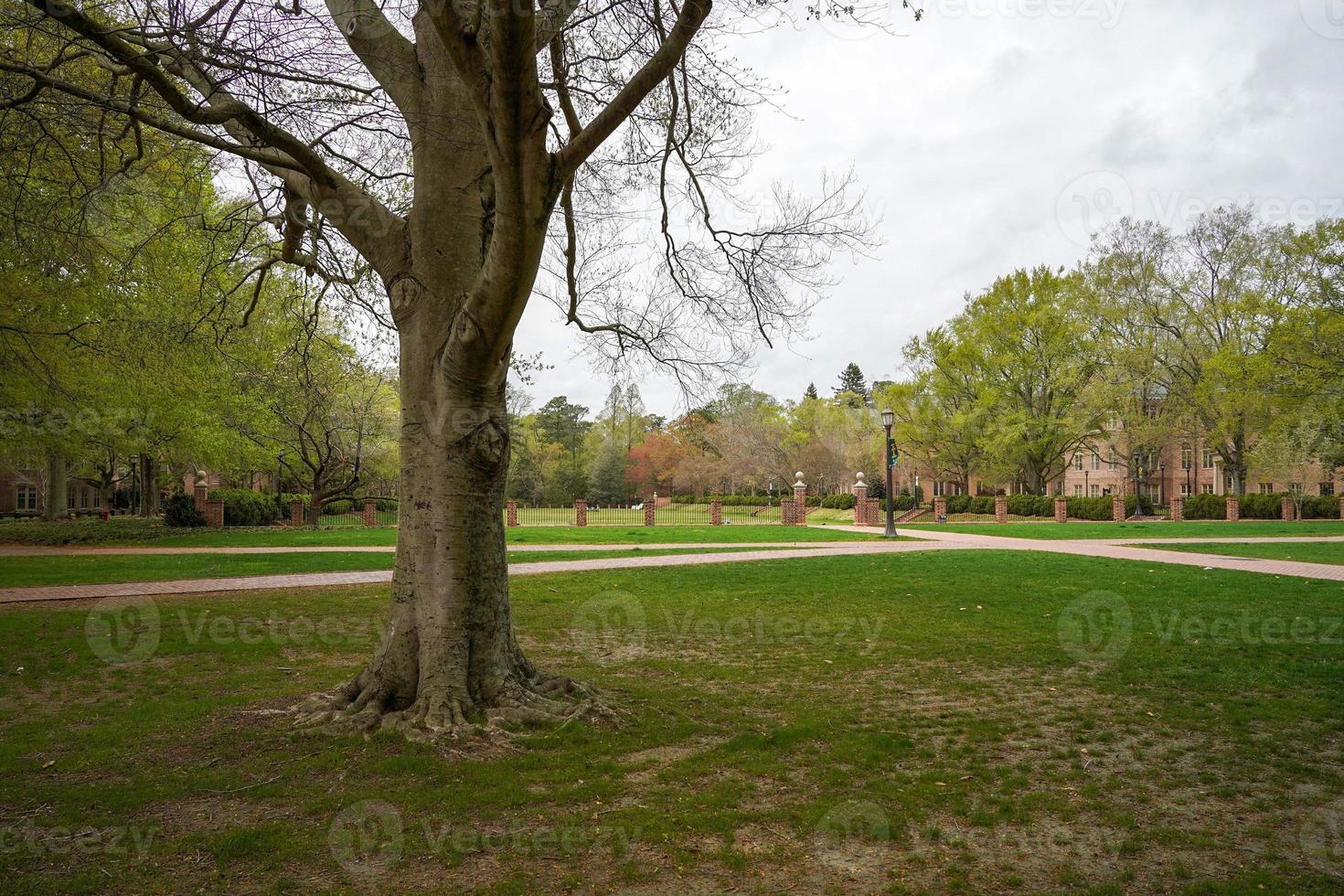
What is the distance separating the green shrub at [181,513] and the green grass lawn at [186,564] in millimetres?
8964

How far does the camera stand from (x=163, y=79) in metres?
4.64

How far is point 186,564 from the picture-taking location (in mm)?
15164

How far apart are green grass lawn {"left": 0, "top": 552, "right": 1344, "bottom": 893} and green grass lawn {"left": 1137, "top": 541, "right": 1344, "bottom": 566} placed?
854cm

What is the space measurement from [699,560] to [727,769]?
39.6 ft

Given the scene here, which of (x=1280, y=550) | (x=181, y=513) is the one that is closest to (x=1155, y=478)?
(x=1280, y=550)

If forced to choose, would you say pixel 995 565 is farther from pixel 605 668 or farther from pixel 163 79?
pixel 163 79

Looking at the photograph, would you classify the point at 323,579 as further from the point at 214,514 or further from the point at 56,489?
the point at 56,489

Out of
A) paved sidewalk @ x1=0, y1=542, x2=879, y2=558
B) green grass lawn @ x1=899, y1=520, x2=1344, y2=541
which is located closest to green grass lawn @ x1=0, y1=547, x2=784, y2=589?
paved sidewalk @ x1=0, y1=542, x2=879, y2=558

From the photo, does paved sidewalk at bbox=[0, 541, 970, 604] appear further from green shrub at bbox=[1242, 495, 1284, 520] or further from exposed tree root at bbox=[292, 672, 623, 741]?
green shrub at bbox=[1242, 495, 1284, 520]

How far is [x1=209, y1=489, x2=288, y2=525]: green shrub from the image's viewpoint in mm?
27891

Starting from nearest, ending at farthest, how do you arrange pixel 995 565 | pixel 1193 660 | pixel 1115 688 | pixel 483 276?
pixel 483 276, pixel 1115 688, pixel 1193 660, pixel 995 565

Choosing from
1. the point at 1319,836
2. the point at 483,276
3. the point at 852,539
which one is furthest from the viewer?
the point at 852,539

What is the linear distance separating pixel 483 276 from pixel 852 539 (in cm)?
2077

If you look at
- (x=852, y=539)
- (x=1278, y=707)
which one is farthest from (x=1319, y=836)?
(x=852, y=539)
